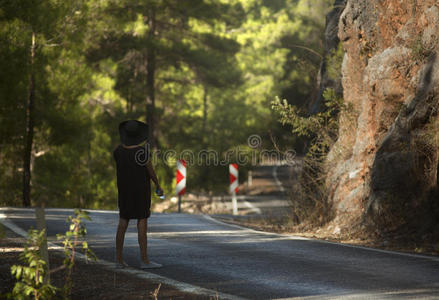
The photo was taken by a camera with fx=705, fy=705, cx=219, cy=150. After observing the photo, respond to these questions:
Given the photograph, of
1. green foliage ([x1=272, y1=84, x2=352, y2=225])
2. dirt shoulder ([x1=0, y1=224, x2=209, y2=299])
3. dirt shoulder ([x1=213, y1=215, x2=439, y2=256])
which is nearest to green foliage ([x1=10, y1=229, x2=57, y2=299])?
dirt shoulder ([x1=0, y1=224, x2=209, y2=299])

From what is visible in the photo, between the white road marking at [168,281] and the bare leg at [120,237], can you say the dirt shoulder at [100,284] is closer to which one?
the white road marking at [168,281]

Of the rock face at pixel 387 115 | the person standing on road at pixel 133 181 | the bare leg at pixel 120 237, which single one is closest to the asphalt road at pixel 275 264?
the bare leg at pixel 120 237

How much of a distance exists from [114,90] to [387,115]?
2395 centimetres

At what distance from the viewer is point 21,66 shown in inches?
965

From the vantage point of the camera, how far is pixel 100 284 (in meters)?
7.58

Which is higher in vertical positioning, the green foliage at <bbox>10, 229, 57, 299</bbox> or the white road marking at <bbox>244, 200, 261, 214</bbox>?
the white road marking at <bbox>244, 200, 261, 214</bbox>

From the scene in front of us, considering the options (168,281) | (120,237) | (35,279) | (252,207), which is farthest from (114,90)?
(35,279)

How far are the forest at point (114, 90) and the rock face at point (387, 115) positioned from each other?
15.2 feet

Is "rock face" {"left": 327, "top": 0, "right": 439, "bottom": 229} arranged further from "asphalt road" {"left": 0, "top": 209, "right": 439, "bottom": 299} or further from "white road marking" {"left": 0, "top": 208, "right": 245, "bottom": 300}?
"white road marking" {"left": 0, "top": 208, "right": 245, "bottom": 300}

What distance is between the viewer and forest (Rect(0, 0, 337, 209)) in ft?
82.9

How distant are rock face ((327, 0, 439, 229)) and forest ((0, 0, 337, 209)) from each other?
15.2ft

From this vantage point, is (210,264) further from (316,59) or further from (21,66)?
(21,66)

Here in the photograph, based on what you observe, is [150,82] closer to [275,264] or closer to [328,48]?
[328,48]

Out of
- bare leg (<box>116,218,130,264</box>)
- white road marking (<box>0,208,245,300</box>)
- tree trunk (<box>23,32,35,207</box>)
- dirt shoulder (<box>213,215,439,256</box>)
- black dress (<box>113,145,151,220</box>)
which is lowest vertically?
white road marking (<box>0,208,245,300</box>)
